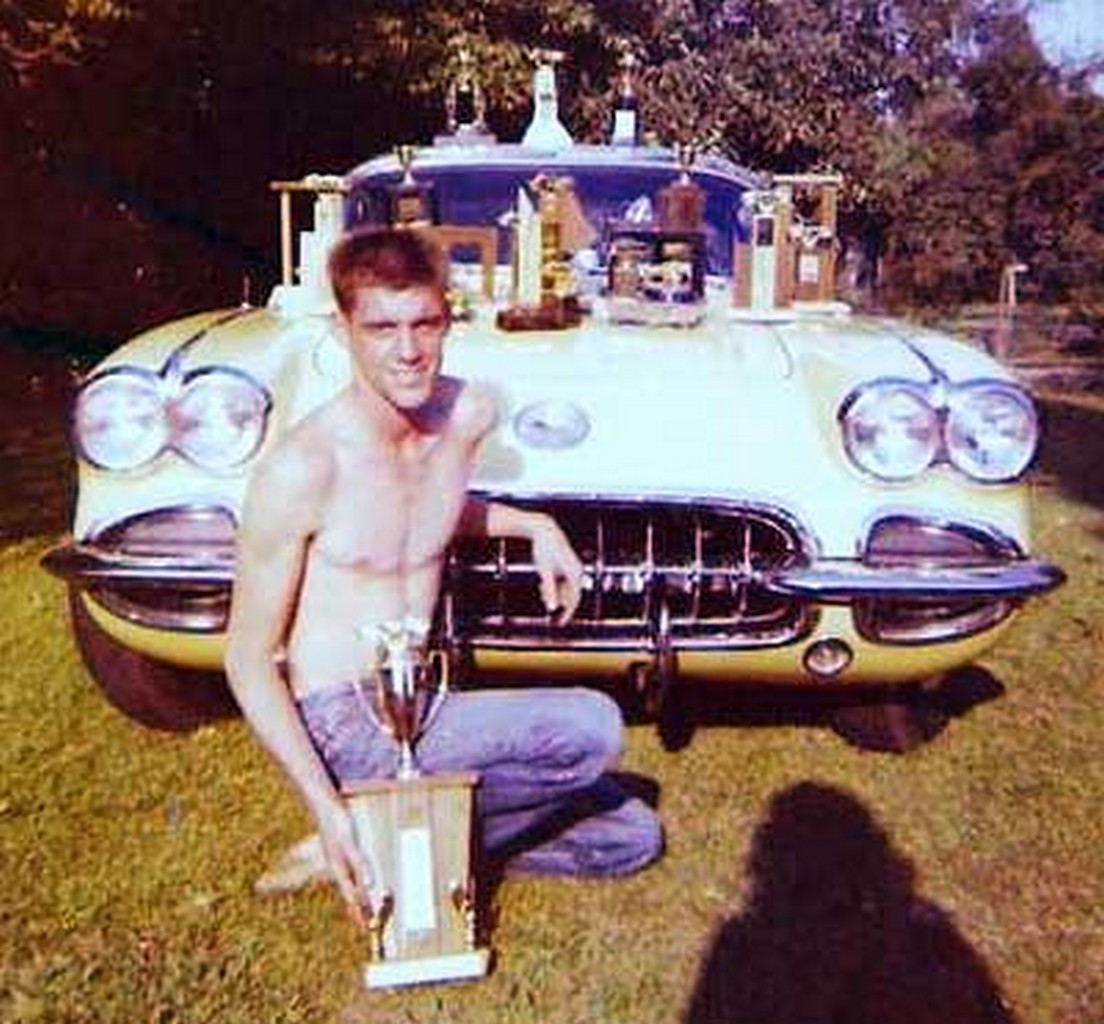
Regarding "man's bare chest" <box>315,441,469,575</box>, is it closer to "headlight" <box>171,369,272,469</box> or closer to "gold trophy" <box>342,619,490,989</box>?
"gold trophy" <box>342,619,490,989</box>

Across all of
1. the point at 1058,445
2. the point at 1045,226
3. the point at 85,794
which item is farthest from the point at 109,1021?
the point at 1045,226

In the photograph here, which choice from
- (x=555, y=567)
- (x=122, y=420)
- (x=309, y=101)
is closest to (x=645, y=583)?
(x=555, y=567)

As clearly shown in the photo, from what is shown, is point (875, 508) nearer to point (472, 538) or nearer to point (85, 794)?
point (472, 538)

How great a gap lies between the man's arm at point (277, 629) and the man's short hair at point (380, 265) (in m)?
0.32

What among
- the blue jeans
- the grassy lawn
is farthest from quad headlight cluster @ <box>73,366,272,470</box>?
the grassy lawn

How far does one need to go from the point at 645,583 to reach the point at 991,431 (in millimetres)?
828

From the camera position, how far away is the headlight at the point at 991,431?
118 inches

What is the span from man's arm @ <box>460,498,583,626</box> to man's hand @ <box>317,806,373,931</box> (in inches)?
23.9

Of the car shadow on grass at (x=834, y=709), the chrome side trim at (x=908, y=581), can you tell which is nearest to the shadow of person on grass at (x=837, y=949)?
the car shadow on grass at (x=834, y=709)

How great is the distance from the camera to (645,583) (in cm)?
291

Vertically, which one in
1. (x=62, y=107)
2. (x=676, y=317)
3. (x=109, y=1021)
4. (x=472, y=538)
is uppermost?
(x=62, y=107)

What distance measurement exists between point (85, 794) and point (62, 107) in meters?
8.49

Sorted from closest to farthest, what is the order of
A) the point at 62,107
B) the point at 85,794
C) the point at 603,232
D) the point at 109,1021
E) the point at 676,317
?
1. the point at 109,1021
2. the point at 85,794
3. the point at 676,317
4. the point at 603,232
5. the point at 62,107

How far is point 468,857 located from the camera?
2.50 metres
